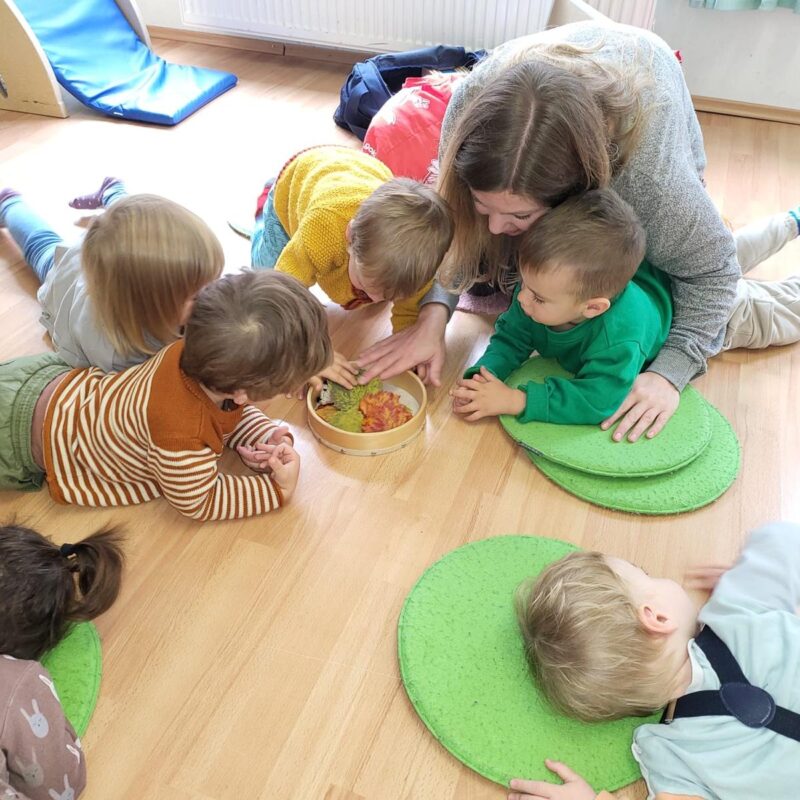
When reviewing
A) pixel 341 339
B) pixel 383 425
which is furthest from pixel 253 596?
pixel 341 339

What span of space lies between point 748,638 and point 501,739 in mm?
408

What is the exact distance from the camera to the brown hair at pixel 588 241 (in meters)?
1.36

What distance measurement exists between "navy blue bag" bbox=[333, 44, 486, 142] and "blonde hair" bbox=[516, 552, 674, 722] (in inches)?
85.6

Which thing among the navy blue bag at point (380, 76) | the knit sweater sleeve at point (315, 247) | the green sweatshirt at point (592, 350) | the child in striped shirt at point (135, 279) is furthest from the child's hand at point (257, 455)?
the navy blue bag at point (380, 76)

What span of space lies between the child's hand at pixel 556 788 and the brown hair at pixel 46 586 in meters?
0.71

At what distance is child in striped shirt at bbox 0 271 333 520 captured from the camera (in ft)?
3.86

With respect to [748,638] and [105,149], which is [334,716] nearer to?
[748,638]

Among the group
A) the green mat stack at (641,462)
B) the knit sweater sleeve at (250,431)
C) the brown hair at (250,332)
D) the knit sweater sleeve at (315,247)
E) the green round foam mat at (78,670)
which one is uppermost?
the brown hair at (250,332)

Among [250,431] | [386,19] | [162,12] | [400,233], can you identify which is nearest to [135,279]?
[250,431]

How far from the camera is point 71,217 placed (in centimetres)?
228

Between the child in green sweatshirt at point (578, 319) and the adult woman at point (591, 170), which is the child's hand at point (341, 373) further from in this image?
the child in green sweatshirt at point (578, 319)

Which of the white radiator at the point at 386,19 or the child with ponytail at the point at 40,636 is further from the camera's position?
the white radiator at the point at 386,19

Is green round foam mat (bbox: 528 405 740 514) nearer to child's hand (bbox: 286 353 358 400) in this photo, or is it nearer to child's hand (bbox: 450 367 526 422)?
child's hand (bbox: 450 367 526 422)

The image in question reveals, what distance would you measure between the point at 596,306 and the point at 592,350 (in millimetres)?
120
